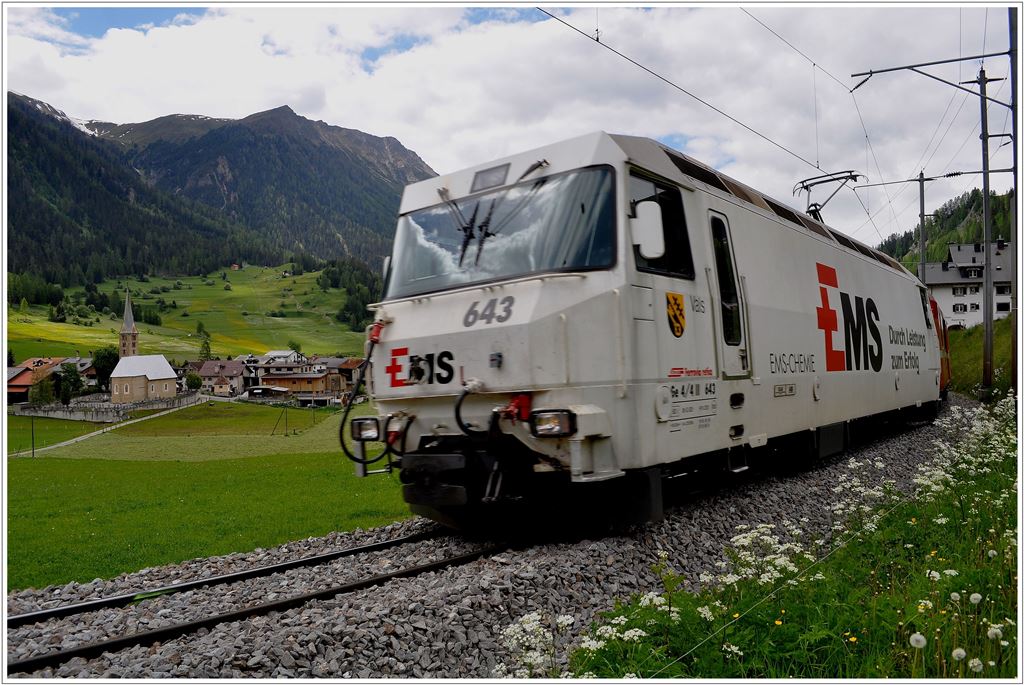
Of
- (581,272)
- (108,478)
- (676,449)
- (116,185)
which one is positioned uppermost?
(116,185)

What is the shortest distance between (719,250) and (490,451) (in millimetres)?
3774

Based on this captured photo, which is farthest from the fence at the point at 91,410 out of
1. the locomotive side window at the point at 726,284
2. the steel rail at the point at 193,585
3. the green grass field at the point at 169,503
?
the locomotive side window at the point at 726,284

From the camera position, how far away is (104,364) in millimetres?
46188

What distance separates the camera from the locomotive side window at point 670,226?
7.06 metres

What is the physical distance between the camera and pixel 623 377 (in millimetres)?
6492

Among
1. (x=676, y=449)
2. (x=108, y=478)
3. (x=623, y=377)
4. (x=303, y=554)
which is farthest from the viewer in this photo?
(x=108, y=478)

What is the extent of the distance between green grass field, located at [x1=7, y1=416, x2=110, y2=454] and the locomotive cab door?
3008cm

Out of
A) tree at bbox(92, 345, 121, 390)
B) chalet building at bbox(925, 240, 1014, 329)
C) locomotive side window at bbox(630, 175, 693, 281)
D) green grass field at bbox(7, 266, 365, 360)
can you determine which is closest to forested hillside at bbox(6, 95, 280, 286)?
green grass field at bbox(7, 266, 365, 360)

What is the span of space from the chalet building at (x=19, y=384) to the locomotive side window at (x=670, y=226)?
36330 mm

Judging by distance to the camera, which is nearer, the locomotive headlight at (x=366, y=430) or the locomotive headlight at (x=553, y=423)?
the locomotive headlight at (x=553, y=423)

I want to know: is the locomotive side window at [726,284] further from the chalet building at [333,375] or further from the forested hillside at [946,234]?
the forested hillside at [946,234]

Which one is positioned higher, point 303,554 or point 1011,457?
point 1011,457

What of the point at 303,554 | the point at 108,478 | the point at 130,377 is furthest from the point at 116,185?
the point at 303,554

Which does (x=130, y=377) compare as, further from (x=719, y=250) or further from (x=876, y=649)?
(x=876, y=649)
